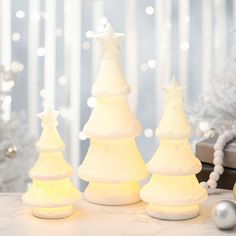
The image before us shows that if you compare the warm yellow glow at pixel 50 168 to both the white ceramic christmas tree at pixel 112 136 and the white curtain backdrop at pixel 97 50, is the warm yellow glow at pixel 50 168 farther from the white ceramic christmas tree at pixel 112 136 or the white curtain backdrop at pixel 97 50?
the white curtain backdrop at pixel 97 50

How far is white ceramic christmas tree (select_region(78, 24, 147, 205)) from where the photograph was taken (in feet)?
3.64

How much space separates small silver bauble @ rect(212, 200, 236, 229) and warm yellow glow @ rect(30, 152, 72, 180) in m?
0.28

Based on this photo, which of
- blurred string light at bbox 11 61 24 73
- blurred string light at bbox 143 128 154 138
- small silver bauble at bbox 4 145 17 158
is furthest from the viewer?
blurred string light at bbox 143 128 154 138

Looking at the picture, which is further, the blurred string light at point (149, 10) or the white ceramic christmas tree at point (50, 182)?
the blurred string light at point (149, 10)

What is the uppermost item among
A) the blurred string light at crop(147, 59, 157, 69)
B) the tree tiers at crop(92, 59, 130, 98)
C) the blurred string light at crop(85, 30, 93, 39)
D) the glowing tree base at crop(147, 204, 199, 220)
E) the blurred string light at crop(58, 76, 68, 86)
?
the blurred string light at crop(85, 30, 93, 39)

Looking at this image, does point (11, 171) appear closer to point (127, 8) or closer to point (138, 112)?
point (138, 112)

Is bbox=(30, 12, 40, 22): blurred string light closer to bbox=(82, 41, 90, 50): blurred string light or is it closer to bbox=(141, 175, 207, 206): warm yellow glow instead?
bbox=(82, 41, 90, 50): blurred string light

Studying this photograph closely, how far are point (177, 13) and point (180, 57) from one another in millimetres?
183

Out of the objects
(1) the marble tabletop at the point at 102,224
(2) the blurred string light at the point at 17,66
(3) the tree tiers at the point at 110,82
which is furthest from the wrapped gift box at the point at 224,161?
(2) the blurred string light at the point at 17,66

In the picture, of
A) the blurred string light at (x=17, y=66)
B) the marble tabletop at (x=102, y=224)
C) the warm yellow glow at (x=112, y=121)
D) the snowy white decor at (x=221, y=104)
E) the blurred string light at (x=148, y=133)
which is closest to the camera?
the marble tabletop at (x=102, y=224)

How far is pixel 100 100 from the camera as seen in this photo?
1133 mm

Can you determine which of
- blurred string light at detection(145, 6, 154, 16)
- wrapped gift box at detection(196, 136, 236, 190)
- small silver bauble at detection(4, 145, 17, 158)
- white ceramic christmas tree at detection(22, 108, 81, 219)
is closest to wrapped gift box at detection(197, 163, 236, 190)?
wrapped gift box at detection(196, 136, 236, 190)

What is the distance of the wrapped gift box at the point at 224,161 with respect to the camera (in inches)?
53.2

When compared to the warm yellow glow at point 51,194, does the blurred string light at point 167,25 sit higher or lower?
higher
